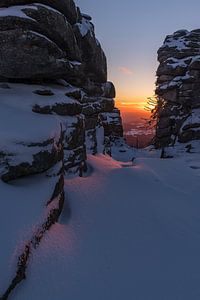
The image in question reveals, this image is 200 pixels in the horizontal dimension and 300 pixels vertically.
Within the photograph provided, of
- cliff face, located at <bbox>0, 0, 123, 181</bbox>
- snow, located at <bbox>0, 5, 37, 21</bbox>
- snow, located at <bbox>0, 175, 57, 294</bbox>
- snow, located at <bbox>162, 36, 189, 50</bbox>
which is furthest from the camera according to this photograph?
snow, located at <bbox>162, 36, 189, 50</bbox>

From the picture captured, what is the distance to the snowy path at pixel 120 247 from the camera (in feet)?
21.0

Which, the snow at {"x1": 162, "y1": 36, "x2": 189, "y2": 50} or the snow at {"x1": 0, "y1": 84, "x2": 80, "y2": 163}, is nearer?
the snow at {"x1": 0, "y1": 84, "x2": 80, "y2": 163}

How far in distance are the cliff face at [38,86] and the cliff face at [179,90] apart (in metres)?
25.5

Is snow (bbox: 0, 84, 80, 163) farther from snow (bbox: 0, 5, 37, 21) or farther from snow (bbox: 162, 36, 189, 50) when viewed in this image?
snow (bbox: 162, 36, 189, 50)

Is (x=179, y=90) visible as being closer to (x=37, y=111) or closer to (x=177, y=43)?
(x=177, y=43)

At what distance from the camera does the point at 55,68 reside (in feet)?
40.3

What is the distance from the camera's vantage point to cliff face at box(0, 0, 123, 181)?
27.4 feet

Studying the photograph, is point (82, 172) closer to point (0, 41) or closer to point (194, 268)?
point (0, 41)

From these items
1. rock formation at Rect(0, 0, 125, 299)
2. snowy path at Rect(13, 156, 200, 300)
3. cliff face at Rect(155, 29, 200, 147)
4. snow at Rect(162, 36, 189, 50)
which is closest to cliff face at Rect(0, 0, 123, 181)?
rock formation at Rect(0, 0, 125, 299)

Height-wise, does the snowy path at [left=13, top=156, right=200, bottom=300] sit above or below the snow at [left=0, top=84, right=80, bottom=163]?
A: below

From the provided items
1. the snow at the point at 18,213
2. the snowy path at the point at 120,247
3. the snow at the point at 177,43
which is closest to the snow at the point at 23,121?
the snow at the point at 18,213

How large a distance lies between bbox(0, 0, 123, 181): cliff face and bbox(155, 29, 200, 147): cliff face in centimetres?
2553

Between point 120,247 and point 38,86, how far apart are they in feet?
23.5

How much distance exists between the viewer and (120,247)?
8.05 m
